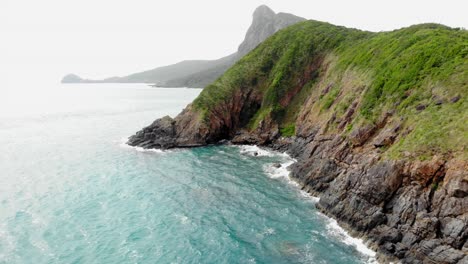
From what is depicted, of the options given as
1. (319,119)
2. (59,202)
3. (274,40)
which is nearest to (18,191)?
(59,202)

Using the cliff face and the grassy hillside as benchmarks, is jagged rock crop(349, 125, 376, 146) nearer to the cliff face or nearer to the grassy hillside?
the cliff face

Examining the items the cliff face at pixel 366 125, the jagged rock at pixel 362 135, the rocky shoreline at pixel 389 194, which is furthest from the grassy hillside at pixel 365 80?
the rocky shoreline at pixel 389 194

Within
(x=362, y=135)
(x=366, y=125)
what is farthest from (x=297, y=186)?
(x=366, y=125)

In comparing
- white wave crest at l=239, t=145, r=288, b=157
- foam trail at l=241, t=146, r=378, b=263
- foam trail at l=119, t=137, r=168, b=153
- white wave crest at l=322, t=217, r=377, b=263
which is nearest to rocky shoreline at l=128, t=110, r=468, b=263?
white wave crest at l=322, t=217, r=377, b=263

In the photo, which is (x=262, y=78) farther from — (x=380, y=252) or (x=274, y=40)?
(x=380, y=252)

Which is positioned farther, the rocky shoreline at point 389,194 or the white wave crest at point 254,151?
the white wave crest at point 254,151

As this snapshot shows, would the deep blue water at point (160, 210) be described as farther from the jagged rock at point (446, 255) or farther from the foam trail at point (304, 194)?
the jagged rock at point (446, 255)
